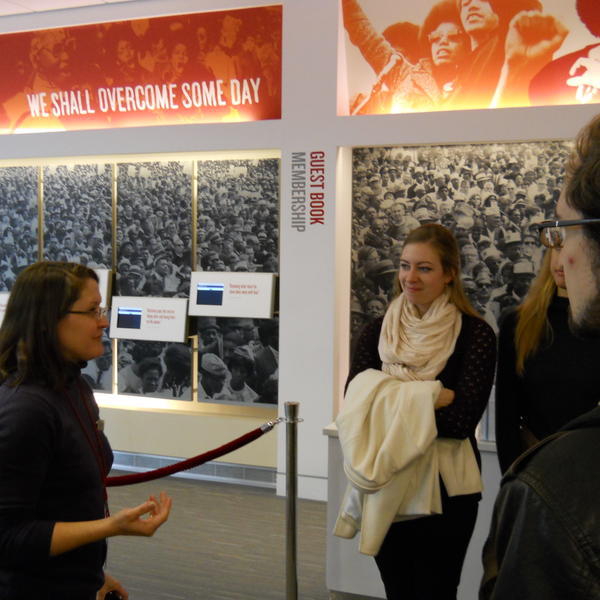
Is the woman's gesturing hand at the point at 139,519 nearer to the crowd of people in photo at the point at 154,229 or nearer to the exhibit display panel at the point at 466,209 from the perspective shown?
the exhibit display panel at the point at 466,209

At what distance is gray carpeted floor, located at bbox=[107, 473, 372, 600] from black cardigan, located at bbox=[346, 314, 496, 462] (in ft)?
5.67

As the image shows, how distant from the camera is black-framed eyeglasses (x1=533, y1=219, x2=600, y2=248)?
97cm

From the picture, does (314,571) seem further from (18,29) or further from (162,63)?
(18,29)

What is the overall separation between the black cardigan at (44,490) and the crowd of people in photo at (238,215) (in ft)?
15.4

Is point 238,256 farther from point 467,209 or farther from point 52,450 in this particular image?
point 52,450

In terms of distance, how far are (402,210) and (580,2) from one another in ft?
6.99

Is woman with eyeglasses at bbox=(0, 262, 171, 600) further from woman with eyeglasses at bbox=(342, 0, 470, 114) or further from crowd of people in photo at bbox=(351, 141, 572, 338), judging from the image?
woman with eyeglasses at bbox=(342, 0, 470, 114)

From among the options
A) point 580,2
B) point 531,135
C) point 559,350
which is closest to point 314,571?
point 559,350

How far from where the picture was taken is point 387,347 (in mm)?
3016

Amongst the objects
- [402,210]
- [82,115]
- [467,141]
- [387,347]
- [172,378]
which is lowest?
[172,378]

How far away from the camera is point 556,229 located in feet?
3.80

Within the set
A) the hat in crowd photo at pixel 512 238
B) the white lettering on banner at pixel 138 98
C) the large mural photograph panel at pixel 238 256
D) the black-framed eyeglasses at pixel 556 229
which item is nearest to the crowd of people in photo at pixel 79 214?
the white lettering on banner at pixel 138 98

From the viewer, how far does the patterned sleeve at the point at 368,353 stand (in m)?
3.13

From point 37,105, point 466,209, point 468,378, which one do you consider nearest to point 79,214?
point 37,105
